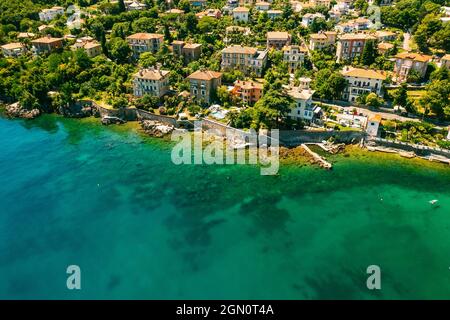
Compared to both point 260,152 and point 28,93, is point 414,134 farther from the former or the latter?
point 28,93

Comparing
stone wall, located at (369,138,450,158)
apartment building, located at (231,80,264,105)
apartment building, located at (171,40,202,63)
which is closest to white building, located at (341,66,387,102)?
stone wall, located at (369,138,450,158)

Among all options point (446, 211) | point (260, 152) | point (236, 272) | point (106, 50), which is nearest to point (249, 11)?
point (106, 50)

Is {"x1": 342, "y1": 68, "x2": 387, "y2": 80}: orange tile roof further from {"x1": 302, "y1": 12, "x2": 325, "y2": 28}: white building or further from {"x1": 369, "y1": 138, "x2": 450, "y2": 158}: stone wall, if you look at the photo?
{"x1": 302, "y1": 12, "x2": 325, "y2": 28}: white building

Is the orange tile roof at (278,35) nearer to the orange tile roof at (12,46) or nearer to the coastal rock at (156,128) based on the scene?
the coastal rock at (156,128)

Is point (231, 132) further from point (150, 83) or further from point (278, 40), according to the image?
point (278, 40)

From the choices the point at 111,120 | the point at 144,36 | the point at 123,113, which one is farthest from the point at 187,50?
the point at 111,120
